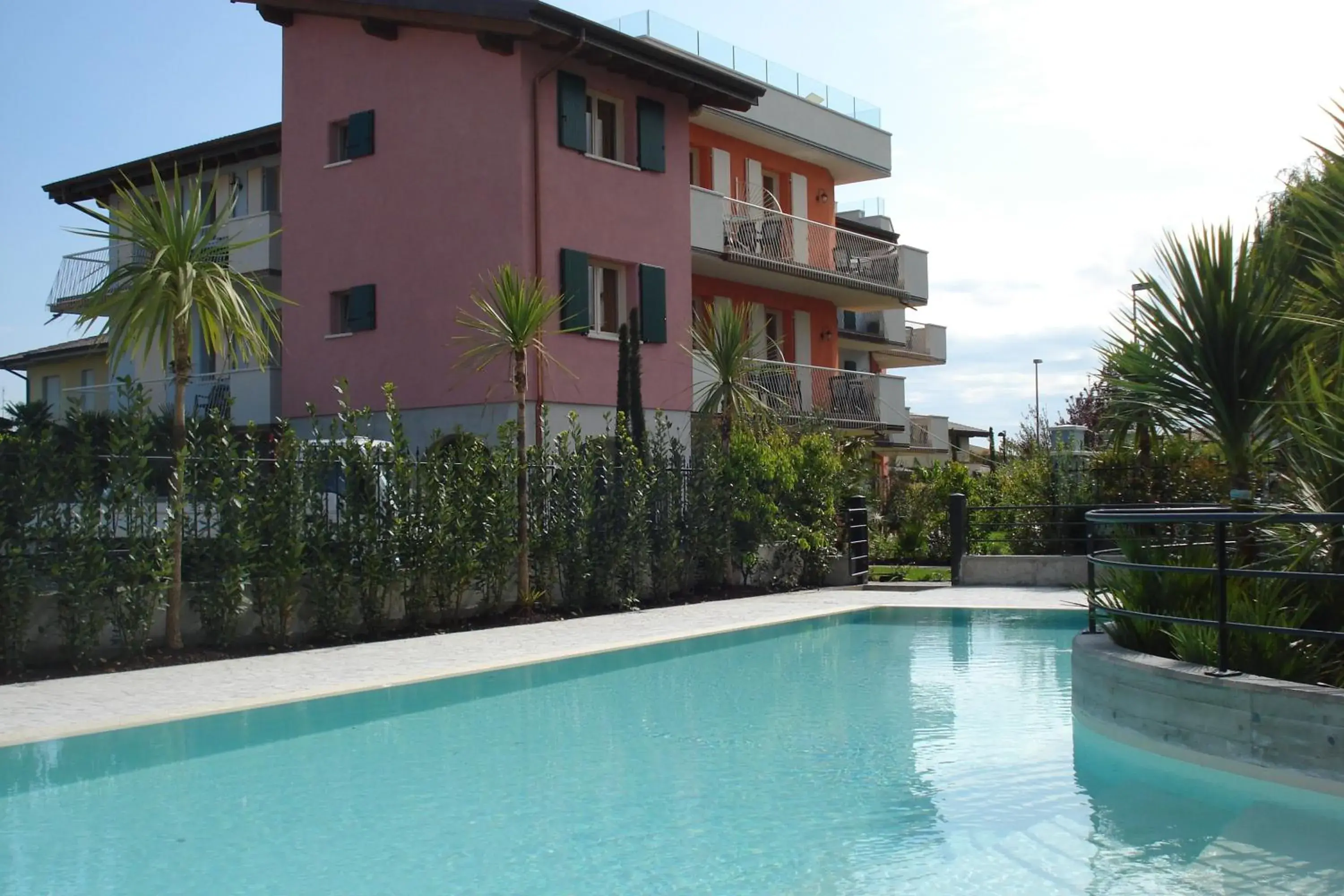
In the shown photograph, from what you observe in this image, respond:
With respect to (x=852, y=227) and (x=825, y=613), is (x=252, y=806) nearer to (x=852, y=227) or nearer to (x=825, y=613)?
(x=825, y=613)

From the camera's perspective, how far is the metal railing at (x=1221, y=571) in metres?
6.92

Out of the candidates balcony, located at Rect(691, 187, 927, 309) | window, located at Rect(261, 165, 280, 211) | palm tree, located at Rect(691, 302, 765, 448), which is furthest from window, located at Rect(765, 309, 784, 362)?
window, located at Rect(261, 165, 280, 211)

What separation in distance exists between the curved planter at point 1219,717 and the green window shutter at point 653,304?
14501mm

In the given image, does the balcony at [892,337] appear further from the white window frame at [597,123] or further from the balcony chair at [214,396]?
the balcony chair at [214,396]

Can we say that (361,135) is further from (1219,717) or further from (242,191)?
(1219,717)

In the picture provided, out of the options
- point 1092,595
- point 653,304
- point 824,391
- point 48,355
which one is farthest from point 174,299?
point 48,355

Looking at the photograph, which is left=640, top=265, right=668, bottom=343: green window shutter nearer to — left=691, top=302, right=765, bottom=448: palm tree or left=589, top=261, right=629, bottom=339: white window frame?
left=589, top=261, right=629, bottom=339: white window frame

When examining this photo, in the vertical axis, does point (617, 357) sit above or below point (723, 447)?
above

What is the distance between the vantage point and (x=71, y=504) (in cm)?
1156

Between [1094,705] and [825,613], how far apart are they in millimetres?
8861

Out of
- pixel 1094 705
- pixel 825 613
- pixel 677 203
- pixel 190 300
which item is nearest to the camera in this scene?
pixel 1094 705

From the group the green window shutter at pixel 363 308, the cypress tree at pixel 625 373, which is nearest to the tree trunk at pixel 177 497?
the cypress tree at pixel 625 373

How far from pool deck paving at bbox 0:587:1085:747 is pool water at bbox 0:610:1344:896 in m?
0.35

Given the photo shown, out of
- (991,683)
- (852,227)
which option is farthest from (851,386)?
(991,683)
